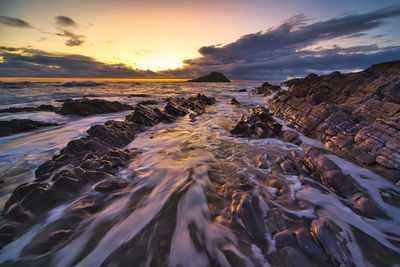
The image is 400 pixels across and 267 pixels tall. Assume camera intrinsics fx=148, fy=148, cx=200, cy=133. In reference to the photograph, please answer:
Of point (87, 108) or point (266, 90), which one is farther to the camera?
point (266, 90)

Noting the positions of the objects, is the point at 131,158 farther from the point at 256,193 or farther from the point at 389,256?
the point at 389,256

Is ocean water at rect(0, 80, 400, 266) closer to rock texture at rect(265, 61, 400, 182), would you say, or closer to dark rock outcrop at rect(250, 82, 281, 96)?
rock texture at rect(265, 61, 400, 182)

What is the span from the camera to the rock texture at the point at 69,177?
91.0 inches

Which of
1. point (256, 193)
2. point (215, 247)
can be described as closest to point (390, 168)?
point (256, 193)

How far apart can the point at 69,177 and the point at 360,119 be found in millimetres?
8337

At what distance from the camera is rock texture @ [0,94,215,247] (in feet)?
7.58

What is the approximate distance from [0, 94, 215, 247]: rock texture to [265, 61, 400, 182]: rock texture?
6048mm

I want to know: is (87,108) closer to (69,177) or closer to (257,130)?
(69,177)

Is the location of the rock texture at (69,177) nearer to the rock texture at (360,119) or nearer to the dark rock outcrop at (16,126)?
the dark rock outcrop at (16,126)

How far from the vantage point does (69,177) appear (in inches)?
116

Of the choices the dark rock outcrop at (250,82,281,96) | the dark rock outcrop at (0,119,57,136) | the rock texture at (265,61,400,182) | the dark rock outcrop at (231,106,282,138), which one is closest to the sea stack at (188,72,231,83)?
the dark rock outcrop at (250,82,281,96)

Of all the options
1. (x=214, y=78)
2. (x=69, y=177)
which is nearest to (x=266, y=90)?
(x=69, y=177)

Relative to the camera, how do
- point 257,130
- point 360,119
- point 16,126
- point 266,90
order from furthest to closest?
point 266,90 < point 16,126 < point 257,130 < point 360,119

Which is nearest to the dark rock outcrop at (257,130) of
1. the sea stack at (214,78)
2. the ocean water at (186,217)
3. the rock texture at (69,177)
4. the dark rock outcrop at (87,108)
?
the ocean water at (186,217)
